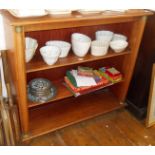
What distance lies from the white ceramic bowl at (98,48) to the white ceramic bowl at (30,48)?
0.45m

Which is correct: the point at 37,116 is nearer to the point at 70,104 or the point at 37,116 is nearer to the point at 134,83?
the point at 70,104

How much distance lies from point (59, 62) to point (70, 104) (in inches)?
23.8

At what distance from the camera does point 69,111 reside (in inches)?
74.3

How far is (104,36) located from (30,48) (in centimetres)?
66

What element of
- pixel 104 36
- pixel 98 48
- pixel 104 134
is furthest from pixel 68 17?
pixel 104 134

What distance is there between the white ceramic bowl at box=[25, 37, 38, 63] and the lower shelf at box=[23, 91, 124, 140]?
588 millimetres

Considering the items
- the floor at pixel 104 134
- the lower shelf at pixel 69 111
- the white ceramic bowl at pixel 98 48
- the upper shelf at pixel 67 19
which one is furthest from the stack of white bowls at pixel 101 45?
the floor at pixel 104 134

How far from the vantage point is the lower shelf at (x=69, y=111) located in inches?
67.4

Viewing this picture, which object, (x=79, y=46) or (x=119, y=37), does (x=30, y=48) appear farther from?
(x=119, y=37)

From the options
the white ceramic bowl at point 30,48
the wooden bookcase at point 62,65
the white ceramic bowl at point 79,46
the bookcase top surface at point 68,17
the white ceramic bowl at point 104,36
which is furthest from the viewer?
the white ceramic bowl at point 104,36

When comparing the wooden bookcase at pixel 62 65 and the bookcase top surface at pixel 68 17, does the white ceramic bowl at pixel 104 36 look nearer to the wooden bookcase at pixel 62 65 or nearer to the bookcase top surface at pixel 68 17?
the wooden bookcase at pixel 62 65

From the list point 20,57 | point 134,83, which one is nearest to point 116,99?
point 134,83

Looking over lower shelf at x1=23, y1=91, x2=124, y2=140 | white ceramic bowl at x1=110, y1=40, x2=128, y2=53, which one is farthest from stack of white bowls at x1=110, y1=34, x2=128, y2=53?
lower shelf at x1=23, y1=91, x2=124, y2=140
